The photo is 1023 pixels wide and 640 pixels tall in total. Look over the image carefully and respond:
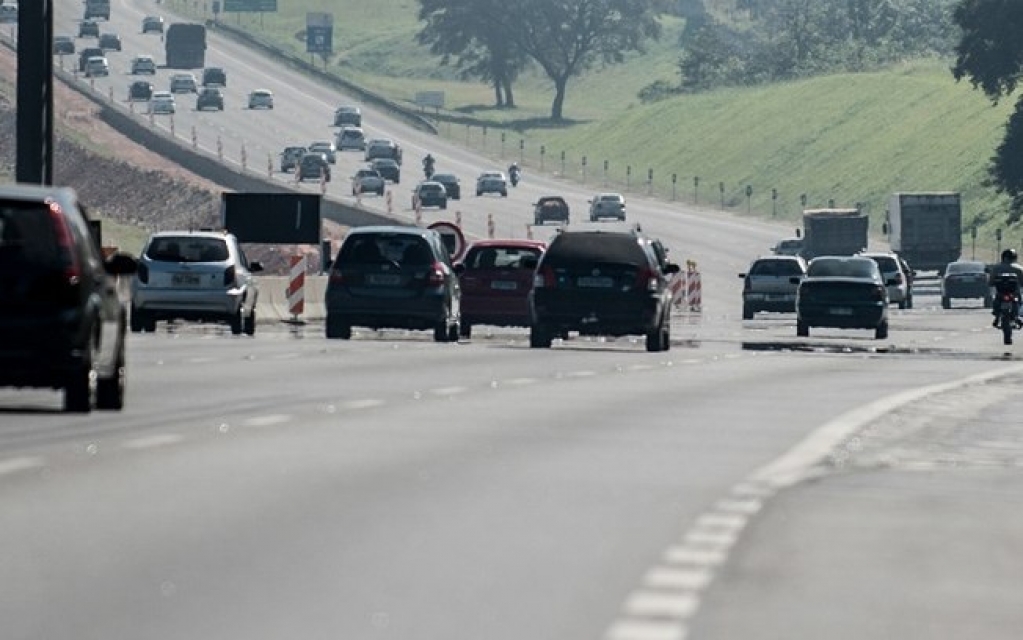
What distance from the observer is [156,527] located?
1466cm

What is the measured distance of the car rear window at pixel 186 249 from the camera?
46.2 m

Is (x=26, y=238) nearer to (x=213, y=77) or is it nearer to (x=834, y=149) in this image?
(x=834, y=149)

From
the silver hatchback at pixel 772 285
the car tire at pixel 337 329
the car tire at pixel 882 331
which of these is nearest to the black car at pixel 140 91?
the silver hatchback at pixel 772 285

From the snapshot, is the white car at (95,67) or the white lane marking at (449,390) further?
the white car at (95,67)

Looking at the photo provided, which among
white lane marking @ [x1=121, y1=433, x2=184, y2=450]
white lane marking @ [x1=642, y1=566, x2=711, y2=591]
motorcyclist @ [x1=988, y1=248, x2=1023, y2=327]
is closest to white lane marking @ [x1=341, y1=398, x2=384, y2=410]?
white lane marking @ [x1=121, y1=433, x2=184, y2=450]

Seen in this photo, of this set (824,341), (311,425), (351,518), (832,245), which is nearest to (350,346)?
(824,341)

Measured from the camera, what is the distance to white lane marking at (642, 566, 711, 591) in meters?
12.5

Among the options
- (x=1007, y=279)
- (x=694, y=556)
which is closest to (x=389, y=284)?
(x=1007, y=279)

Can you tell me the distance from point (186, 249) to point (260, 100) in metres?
137

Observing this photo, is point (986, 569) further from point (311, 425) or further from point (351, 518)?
point (311, 425)

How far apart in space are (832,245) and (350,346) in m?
79.8

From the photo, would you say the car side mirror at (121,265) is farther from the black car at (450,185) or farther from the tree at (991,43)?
the black car at (450,185)

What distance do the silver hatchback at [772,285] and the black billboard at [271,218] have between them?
31.6ft

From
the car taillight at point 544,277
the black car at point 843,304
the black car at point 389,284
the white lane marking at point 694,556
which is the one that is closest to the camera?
the white lane marking at point 694,556
